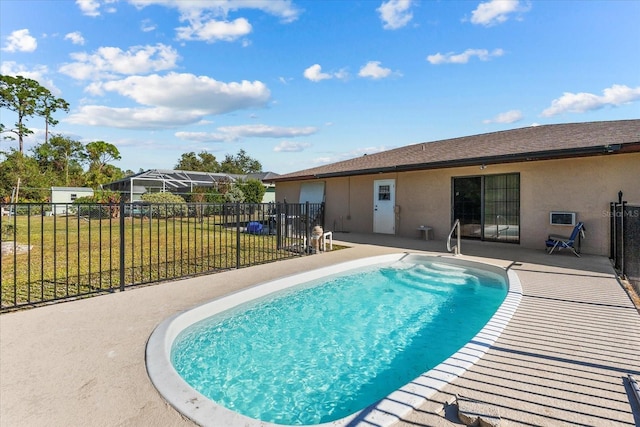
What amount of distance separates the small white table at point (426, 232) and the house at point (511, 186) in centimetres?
5

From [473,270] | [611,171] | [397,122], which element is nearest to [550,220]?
[611,171]

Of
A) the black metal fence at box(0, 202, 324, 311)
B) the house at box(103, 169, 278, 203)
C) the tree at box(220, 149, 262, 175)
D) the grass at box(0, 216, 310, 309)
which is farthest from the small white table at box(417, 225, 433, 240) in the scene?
the tree at box(220, 149, 262, 175)

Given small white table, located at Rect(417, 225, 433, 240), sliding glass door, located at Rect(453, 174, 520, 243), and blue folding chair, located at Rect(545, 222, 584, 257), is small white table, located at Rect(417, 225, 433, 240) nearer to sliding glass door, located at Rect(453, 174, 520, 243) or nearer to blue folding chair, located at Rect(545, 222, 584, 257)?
sliding glass door, located at Rect(453, 174, 520, 243)

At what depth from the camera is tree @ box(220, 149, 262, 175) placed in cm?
4962

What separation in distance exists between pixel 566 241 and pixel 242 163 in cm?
4841

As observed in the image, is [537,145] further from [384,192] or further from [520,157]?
[384,192]

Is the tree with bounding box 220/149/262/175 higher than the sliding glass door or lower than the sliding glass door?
higher

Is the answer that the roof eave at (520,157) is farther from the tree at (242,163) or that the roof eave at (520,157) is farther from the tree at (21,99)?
the tree at (242,163)

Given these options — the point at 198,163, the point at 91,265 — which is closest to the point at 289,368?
the point at 91,265

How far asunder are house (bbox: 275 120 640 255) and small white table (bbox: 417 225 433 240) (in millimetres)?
50

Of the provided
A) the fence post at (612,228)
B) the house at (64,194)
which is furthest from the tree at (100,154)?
the fence post at (612,228)

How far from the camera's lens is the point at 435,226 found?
475 inches

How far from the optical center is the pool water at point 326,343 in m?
3.22

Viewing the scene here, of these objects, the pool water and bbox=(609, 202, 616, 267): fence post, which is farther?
bbox=(609, 202, 616, 267): fence post
